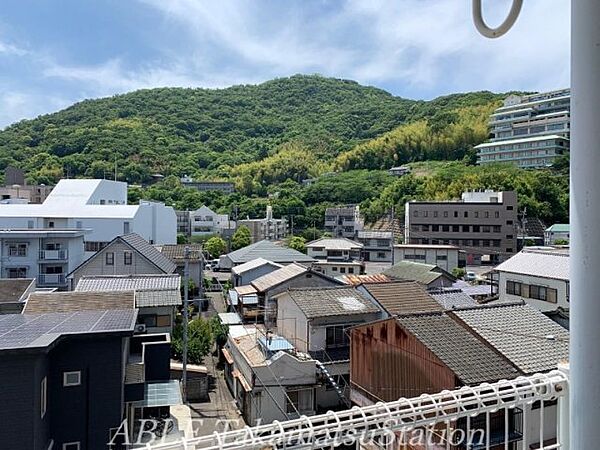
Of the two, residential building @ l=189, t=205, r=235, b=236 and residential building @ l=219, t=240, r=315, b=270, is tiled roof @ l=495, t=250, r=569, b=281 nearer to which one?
residential building @ l=219, t=240, r=315, b=270

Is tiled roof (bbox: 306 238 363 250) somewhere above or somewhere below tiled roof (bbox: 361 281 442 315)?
above

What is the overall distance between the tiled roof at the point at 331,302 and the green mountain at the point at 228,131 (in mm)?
48471

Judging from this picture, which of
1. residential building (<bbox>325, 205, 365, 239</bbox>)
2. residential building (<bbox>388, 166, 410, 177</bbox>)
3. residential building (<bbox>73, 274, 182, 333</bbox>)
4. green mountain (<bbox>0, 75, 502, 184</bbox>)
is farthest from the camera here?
green mountain (<bbox>0, 75, 502, 184</bbox>)

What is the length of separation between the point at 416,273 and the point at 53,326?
15775mm

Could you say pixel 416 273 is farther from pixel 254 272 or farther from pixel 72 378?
pixel 72 378

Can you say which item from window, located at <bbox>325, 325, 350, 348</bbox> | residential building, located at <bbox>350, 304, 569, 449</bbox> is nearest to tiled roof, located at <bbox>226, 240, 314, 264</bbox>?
window, located at <bbox>325, 325, 350, 348</bbox>

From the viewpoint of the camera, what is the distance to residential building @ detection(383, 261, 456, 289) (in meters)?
18.5

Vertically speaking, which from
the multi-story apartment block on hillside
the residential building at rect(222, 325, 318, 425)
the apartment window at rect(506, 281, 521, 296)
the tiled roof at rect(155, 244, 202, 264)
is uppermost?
the multi-story apartment block on hillside

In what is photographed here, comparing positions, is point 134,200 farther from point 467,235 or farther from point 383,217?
point 467,235

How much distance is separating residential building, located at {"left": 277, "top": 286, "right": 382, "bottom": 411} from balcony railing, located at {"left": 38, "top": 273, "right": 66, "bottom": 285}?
1155 cm

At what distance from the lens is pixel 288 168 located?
65000 mm

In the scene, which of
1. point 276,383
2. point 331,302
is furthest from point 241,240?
point 276,383

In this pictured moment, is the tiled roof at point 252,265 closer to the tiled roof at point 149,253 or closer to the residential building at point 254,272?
the residential building at point 254,272

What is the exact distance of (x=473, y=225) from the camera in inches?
1369
